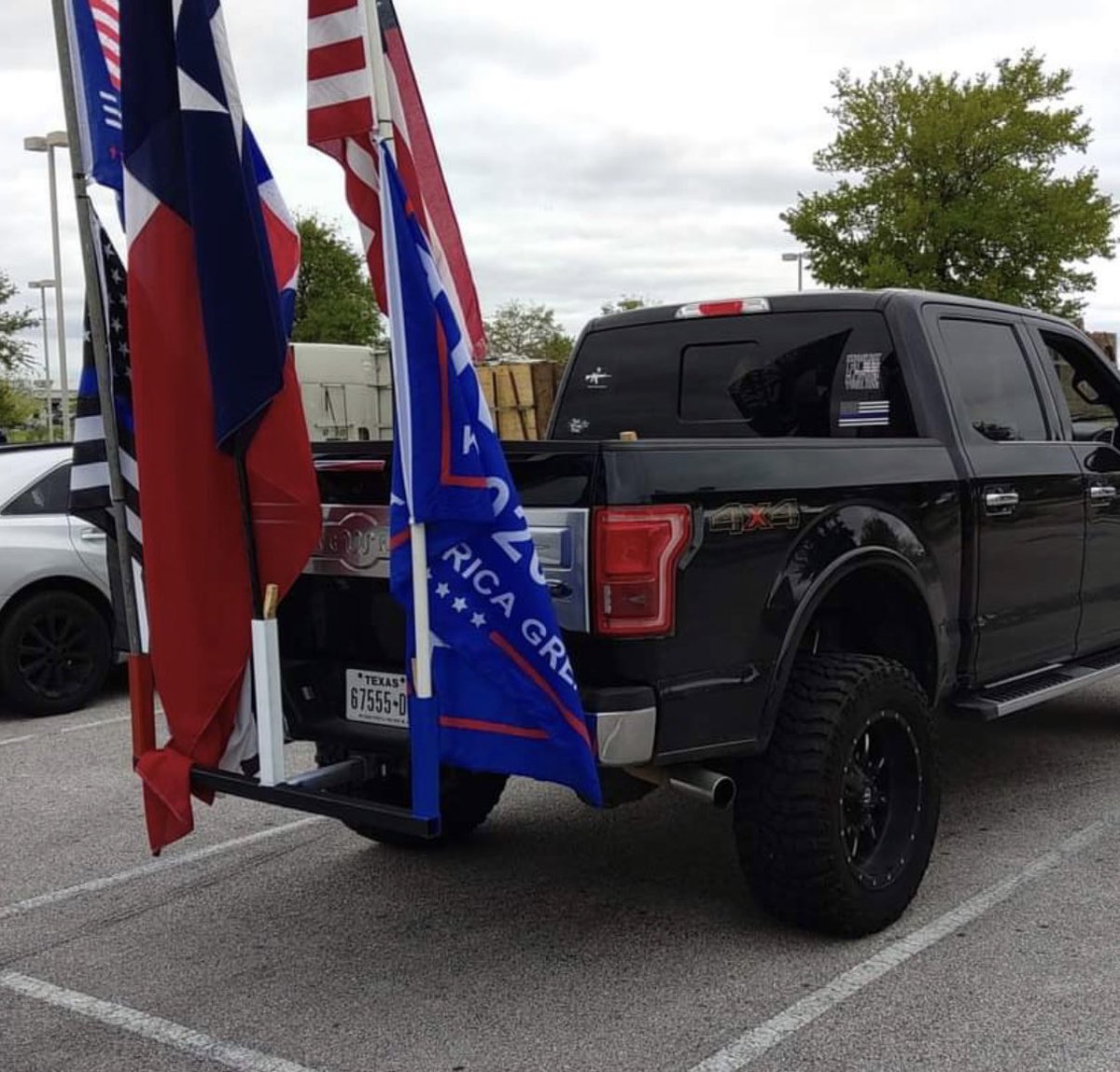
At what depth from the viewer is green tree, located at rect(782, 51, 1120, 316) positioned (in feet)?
89.5

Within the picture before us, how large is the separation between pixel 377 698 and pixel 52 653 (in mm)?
4675

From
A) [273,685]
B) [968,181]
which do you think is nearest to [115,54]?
→ [273,685]

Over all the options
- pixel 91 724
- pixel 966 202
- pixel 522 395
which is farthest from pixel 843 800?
pixel 966 202

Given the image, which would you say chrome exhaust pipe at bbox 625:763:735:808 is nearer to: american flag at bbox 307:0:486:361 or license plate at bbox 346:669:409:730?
license plate at bbox 346:669:409:730

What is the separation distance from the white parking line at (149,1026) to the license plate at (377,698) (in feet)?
3.11

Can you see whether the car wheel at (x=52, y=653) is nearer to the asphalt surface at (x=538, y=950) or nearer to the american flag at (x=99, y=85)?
the asphalt surface at (x=538, y=950)

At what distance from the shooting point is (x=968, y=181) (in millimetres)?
28297

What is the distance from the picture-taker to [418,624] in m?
3.29

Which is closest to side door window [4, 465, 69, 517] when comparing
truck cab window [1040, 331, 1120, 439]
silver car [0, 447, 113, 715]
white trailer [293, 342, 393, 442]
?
silver car [0, 447, 113, 715]

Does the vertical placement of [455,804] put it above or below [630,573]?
below

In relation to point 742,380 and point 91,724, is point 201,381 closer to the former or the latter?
point 742,380

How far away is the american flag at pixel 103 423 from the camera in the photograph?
372 cm

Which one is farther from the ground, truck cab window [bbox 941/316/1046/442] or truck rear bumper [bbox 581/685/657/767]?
truck cab window [bbox 941/316/1046/442]

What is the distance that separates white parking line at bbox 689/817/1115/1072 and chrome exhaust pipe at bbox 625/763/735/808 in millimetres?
584
